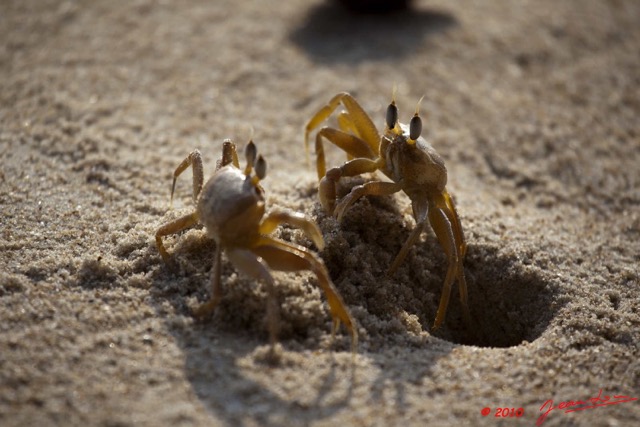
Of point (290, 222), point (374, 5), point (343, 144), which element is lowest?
point (290, 222)

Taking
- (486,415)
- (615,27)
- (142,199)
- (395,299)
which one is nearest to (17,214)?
(142,199)

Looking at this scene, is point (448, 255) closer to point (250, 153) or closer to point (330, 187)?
point (330, 187)

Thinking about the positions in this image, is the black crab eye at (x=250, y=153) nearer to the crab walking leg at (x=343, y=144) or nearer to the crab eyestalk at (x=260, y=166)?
the crab eyestalk at (x=260, y=166)

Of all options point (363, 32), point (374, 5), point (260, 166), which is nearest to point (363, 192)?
point (260, 166)

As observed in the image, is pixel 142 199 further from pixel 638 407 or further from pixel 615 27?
pixel 615 27

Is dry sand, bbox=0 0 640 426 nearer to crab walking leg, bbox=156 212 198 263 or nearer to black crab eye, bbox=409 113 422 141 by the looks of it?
crab walking leg, bbox=156 212 198 263
